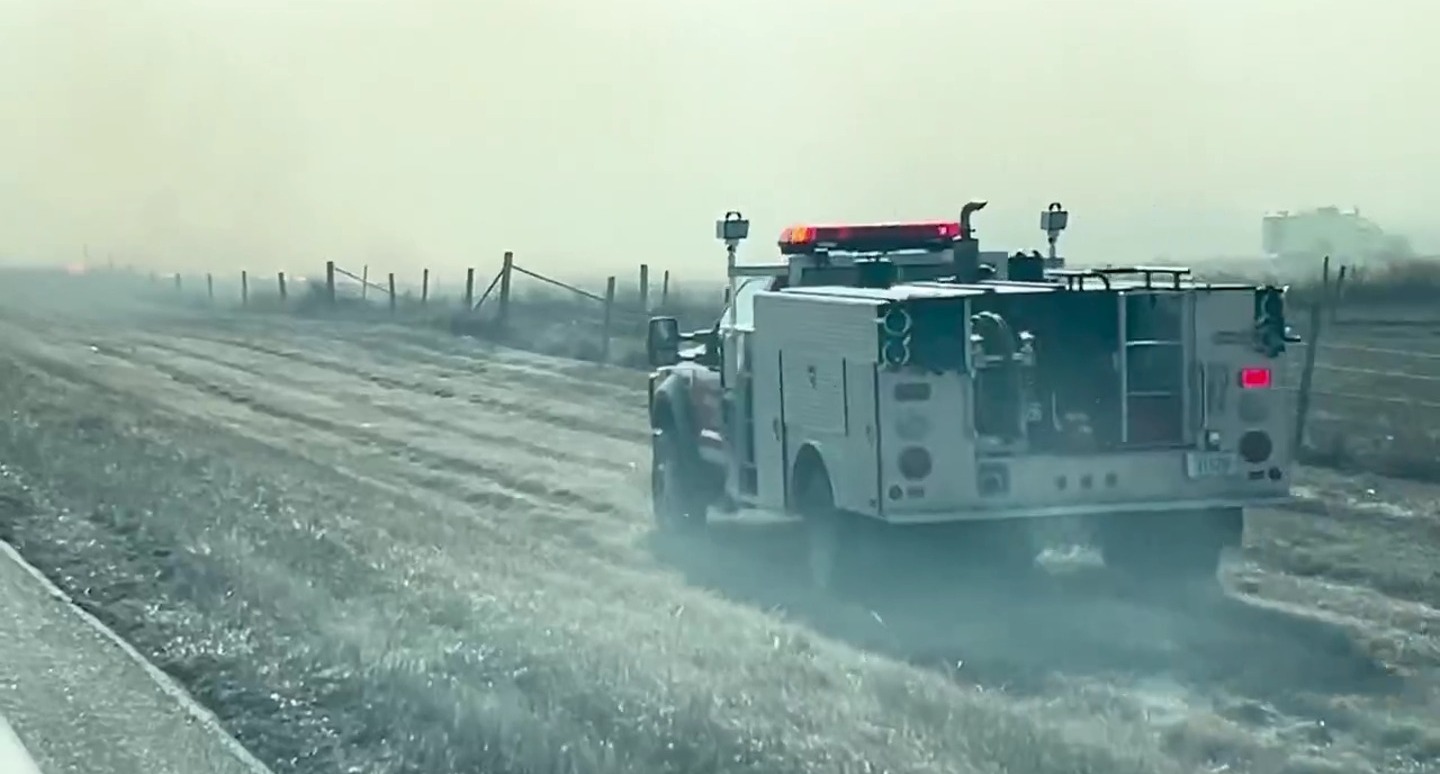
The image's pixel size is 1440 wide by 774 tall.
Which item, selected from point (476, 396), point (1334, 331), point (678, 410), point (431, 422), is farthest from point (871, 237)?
point (1334, 331)

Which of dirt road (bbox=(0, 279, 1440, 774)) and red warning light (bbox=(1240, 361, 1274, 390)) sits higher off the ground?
red warning light (bbox=(1240, 361, 1274, 390))

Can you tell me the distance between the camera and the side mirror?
17844 millimetres

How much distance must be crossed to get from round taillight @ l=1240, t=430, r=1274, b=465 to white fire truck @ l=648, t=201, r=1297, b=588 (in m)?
0.01

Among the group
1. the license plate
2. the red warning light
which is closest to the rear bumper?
the license plate

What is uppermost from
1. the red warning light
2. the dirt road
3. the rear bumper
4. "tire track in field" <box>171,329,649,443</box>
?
the red warning light

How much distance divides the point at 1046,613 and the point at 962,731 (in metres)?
3.91

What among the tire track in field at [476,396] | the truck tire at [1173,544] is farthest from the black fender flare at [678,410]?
the tire track in field at [476,396]

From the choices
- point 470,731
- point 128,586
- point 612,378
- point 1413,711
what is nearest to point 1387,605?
point 1413,711

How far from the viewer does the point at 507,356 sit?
39625 mm

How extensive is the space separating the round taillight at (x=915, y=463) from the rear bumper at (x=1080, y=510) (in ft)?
0.69

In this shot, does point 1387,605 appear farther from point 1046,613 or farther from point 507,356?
point 507,356

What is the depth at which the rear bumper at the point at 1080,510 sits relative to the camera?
43.0ft

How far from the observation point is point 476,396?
31672mm

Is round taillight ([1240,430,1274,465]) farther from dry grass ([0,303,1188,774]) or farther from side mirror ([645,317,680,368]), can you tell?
side mirror ([645,317,680,368])
